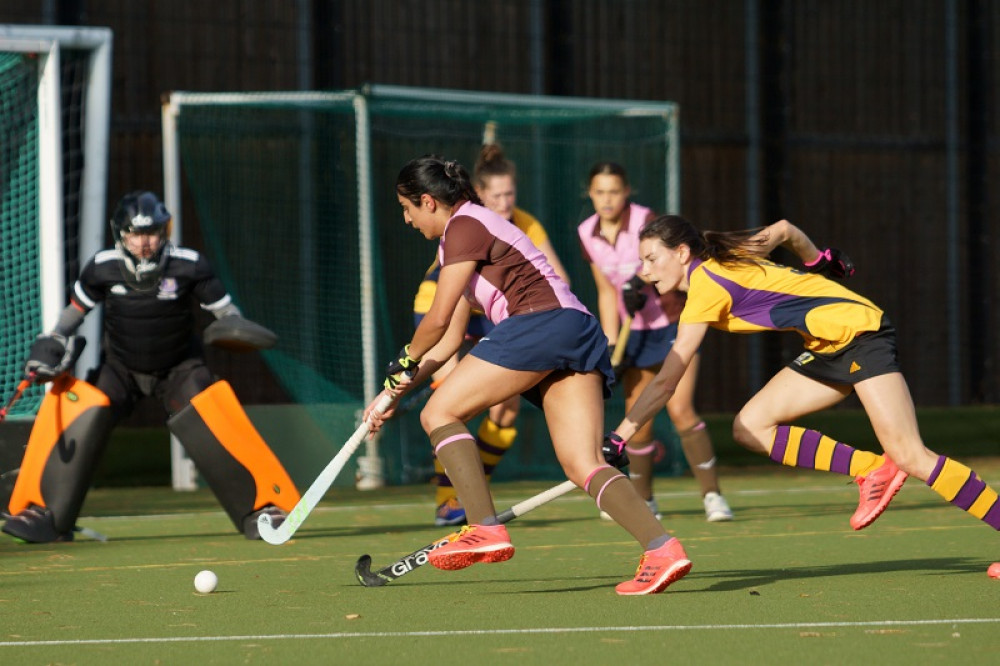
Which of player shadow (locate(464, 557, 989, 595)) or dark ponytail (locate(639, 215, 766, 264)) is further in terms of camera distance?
dark ponytail (locate(639, 215, 766, 264))

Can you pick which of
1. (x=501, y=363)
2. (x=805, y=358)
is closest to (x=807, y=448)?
(x=805, y=358)

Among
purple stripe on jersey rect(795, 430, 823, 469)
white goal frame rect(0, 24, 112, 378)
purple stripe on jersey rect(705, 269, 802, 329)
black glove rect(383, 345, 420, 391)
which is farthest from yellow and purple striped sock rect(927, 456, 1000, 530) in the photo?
white goal frame rect(0, 24, 112, 378)

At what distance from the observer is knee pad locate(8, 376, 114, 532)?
683 cm

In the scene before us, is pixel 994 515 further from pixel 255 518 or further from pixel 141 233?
pixel 141 233

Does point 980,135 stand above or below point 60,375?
above

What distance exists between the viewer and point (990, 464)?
11.2m

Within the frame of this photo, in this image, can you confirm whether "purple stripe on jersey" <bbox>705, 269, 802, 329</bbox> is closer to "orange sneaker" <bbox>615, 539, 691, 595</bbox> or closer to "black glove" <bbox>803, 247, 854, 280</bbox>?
"black glove" <bbox>803, 247, 854, 280</bbox>

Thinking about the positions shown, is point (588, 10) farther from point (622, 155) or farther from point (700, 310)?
point (700, 310)

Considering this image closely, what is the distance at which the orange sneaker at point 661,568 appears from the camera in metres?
4.61

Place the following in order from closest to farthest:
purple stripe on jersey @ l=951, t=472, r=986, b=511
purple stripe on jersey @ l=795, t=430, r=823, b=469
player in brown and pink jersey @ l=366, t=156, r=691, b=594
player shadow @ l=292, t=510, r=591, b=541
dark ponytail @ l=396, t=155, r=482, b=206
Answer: player in brown and pink jersey @ l=366, t=156, r=691, b=594, dark ponytail @ l=396, t=155, r=482, b=206, purple stripe on jersey @ l=951, t=472, r=986, b=511, purple stripe on jersey @ l=795, t=430, r=823, b=469, player shadow @ l=292, t=510, r=591, b=541

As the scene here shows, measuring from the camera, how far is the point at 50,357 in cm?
677

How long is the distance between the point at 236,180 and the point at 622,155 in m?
2.53

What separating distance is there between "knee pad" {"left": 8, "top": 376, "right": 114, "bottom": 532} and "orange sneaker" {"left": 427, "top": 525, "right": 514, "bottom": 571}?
2615 millimetres

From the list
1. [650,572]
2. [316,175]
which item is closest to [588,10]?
[316,175]
